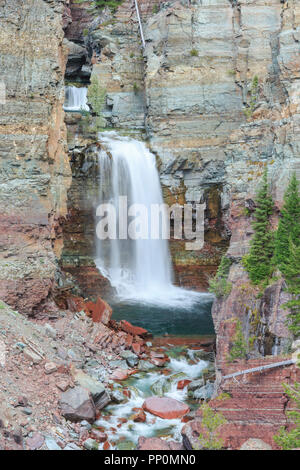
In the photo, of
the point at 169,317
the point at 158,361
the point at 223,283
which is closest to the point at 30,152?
the point at 223,283

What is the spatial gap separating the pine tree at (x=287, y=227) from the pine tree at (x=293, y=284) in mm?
678

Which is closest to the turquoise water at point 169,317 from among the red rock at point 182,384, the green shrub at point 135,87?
the red rock at point 182,384

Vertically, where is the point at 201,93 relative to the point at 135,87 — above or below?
below

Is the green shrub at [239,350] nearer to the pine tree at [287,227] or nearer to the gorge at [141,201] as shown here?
the gorge at [141,201]

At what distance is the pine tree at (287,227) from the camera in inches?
531

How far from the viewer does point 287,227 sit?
13.8 m

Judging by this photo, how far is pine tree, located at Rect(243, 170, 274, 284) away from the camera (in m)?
14.4

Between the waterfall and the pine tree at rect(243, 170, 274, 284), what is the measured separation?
12.1 metres

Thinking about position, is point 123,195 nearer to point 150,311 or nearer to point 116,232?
point 116,232

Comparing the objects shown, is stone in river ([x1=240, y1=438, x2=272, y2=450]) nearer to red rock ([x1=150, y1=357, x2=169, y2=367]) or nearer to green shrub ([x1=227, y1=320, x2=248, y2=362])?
green shrub ([x1=227, y1=320, x2=248, y2=362])

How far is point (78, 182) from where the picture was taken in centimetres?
2759

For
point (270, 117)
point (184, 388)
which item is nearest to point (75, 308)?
point (184, 388)

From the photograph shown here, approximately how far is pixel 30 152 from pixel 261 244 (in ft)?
36.0

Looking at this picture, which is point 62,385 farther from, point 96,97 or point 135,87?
point 135,87
